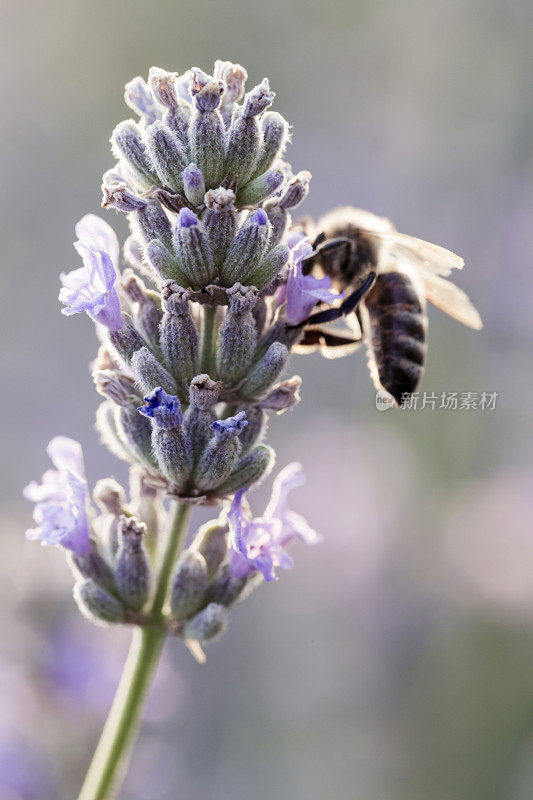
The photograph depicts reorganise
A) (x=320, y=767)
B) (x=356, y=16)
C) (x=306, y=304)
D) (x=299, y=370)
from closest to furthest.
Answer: (x=306, y=304) → (x=320, y=767) → (x=299, y=370) → (x=356, y=16)

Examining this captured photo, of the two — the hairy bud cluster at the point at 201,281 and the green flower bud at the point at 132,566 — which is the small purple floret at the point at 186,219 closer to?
the hairy bud cluster at the point at 201,281

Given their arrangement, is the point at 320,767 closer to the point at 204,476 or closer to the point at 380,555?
the point at 380,555

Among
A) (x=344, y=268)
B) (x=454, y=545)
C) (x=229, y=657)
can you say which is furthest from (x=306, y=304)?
(x=229, y=657)

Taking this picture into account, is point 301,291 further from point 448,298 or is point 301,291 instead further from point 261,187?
point 448,298

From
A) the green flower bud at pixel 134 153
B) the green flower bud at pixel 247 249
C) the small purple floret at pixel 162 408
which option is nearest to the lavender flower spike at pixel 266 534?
the small purple floret at pixel 162 408

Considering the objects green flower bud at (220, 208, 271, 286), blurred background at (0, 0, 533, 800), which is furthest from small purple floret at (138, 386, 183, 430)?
blurred background at (0, 0, 533, 800)

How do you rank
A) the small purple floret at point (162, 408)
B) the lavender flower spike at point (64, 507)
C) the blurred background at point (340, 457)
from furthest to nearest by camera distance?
the blurred background at point (340, 457) → the lavender flower spike at point (64, 507) → the small purple floret at point (162, 408)

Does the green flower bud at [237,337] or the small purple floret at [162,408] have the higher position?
the green flower bud at [237,337]
